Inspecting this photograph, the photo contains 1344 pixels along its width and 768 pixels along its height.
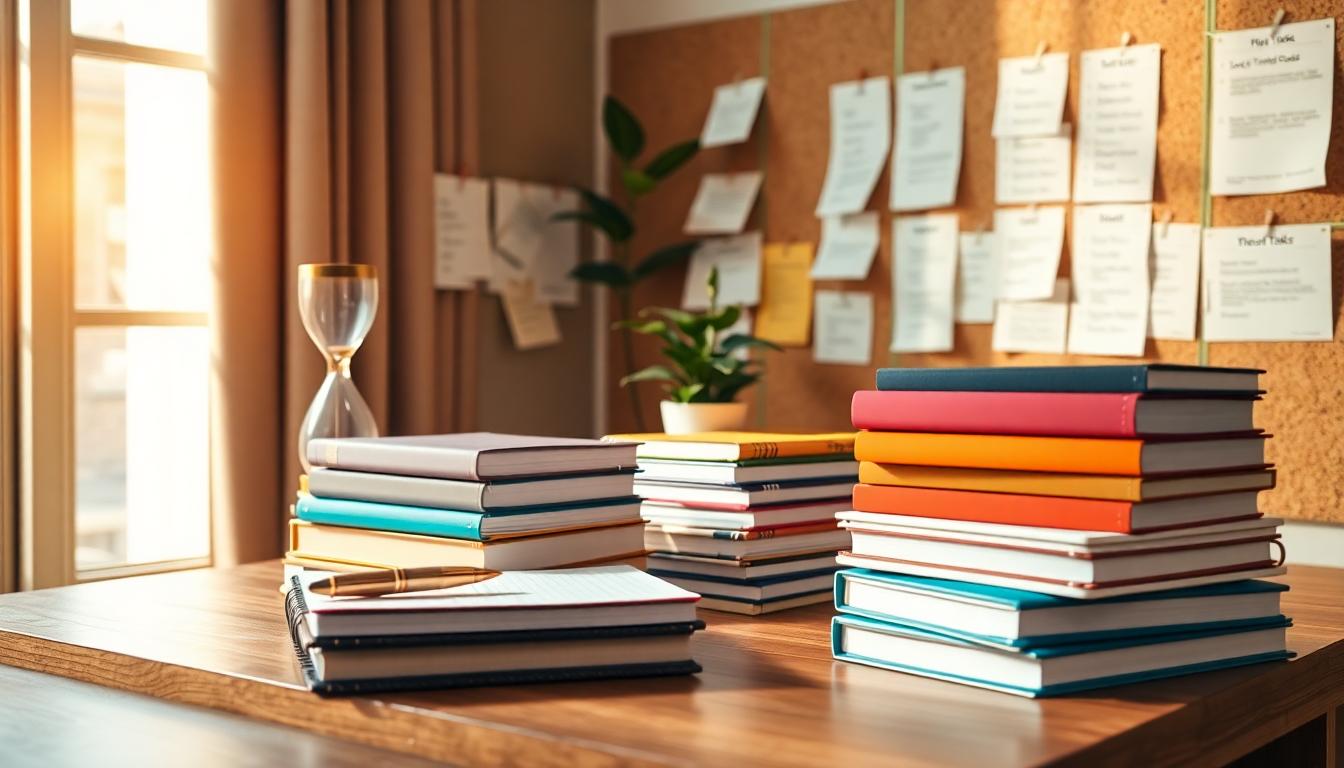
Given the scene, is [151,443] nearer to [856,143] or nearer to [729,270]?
[729,270]

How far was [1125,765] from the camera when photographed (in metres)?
0.82

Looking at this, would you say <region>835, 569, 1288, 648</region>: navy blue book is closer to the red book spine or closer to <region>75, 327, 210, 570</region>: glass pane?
the red book spine

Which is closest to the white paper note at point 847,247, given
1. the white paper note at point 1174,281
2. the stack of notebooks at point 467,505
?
the white paper note at point 1174,281

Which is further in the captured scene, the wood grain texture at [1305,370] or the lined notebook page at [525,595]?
the wood grain texture at [1305,370]

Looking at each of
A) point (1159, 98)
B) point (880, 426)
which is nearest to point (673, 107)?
point (1159, 98)

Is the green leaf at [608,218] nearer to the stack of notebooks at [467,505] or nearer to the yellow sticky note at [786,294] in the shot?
the yellow sticky note at [786,294]

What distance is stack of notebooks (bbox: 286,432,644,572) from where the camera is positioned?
112cm

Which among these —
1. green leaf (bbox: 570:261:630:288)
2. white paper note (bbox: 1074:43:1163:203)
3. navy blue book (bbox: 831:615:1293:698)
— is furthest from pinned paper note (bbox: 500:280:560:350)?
navy blue book (bbox: 831:615:1293:698)

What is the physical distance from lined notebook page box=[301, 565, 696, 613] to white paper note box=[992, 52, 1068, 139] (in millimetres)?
1460

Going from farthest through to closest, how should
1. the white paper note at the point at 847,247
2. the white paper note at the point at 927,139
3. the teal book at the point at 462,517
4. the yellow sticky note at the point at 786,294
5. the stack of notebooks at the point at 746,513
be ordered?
the yellow sticky note at the point at 786,294 → the white paper note at the point at 847,247 → the white paper note at the point at 927,139 → the stack of notebooks at the point at 746,513 → the teal book at the point at 462,517

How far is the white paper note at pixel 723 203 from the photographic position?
8.73ft

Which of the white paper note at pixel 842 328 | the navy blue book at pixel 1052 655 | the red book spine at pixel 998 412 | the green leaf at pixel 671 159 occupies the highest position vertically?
the green leaf at pixel 671 159

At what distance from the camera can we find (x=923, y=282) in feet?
7.95

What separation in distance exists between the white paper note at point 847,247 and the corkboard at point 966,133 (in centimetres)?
3
